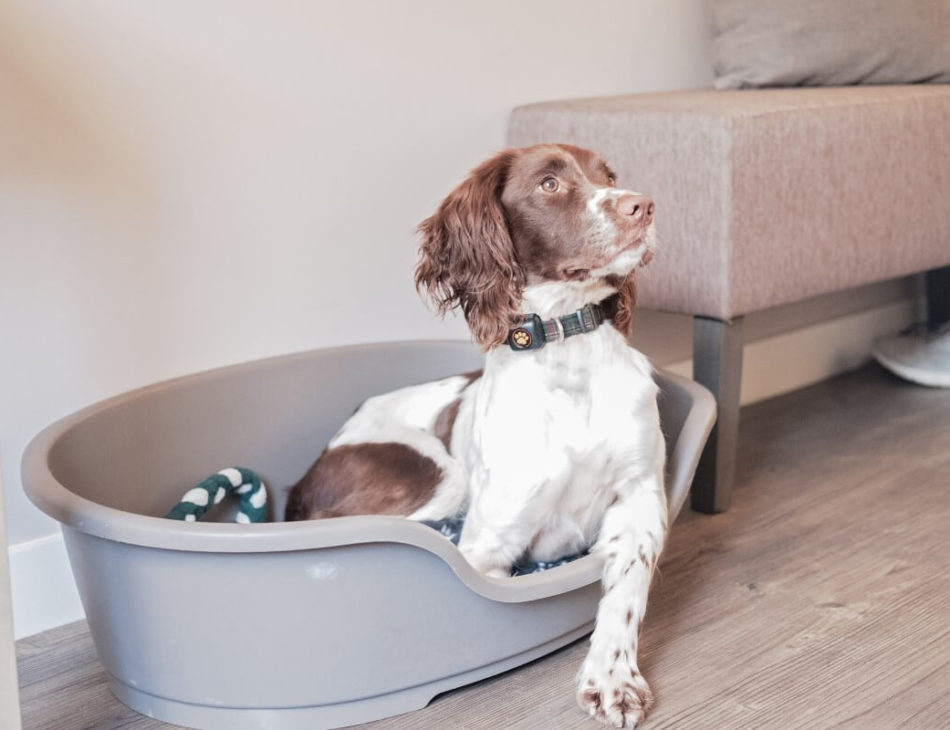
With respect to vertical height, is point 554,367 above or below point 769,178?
below

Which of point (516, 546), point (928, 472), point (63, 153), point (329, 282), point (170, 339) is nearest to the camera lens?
point (516, 546)

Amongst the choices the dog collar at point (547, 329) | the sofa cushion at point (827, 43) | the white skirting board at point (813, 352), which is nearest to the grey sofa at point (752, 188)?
the sofa cushion at point (827, 43)

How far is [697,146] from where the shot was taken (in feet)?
7.11

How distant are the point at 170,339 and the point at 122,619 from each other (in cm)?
69

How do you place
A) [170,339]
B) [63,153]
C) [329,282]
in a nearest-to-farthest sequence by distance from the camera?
[63,153], [170,339], [329,282]

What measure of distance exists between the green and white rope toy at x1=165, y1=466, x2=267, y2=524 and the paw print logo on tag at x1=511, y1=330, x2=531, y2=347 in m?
0.64

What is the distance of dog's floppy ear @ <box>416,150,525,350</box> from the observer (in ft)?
5.70

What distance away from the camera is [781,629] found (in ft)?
6.00

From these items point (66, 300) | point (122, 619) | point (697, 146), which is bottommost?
point (122, 619)

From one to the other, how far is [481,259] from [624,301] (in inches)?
9.8

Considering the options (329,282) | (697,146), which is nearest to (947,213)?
(697,146)

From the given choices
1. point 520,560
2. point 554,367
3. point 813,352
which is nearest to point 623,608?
point 520,560

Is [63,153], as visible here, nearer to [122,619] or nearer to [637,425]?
[122,619]

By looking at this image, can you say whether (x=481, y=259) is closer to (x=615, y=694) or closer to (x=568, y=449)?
(x=568, y=449)
